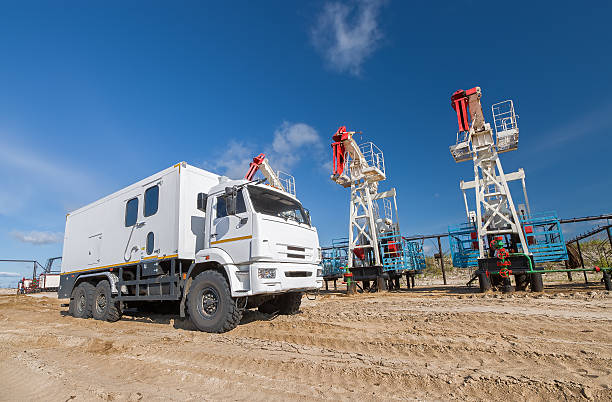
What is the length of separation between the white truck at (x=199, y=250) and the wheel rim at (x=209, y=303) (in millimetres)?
20

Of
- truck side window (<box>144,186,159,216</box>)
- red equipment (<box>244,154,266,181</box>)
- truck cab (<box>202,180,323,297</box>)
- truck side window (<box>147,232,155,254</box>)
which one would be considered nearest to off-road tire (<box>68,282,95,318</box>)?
truck side window (<box>147,232,155,254</box>)

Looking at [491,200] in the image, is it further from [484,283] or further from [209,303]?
[209,303]

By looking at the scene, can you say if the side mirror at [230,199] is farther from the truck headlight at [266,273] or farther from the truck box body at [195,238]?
the truck headlight at [266,273]

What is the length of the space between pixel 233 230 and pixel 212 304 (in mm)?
1585

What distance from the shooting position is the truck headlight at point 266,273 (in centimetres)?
596

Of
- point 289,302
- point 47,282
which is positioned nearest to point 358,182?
point 289,302

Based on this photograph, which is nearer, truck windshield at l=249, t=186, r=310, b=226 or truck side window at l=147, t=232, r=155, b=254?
truck windshield at l=249, t=186, r=310, b=226

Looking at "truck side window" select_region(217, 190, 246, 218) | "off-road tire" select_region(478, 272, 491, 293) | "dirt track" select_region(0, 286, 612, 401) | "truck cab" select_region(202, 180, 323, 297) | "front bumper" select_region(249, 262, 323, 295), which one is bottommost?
"dirt track" select_region(0, 286, 612, 401)

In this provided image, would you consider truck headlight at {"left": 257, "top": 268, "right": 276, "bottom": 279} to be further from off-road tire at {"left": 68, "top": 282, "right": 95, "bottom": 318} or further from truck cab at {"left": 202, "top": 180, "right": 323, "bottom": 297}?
off-road tire at {"left": 68, "top": 282, "right": 95, "bottom": 318}

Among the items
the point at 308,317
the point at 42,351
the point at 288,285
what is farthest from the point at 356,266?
the point at 42,351

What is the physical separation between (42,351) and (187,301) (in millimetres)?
2455

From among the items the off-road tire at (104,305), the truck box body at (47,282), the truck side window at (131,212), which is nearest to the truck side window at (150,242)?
the truck side window at (131,212)

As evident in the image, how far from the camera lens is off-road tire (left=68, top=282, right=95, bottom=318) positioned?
30.6ft

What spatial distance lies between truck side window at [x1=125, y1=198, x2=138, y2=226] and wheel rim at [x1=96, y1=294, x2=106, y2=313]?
2234 mm
